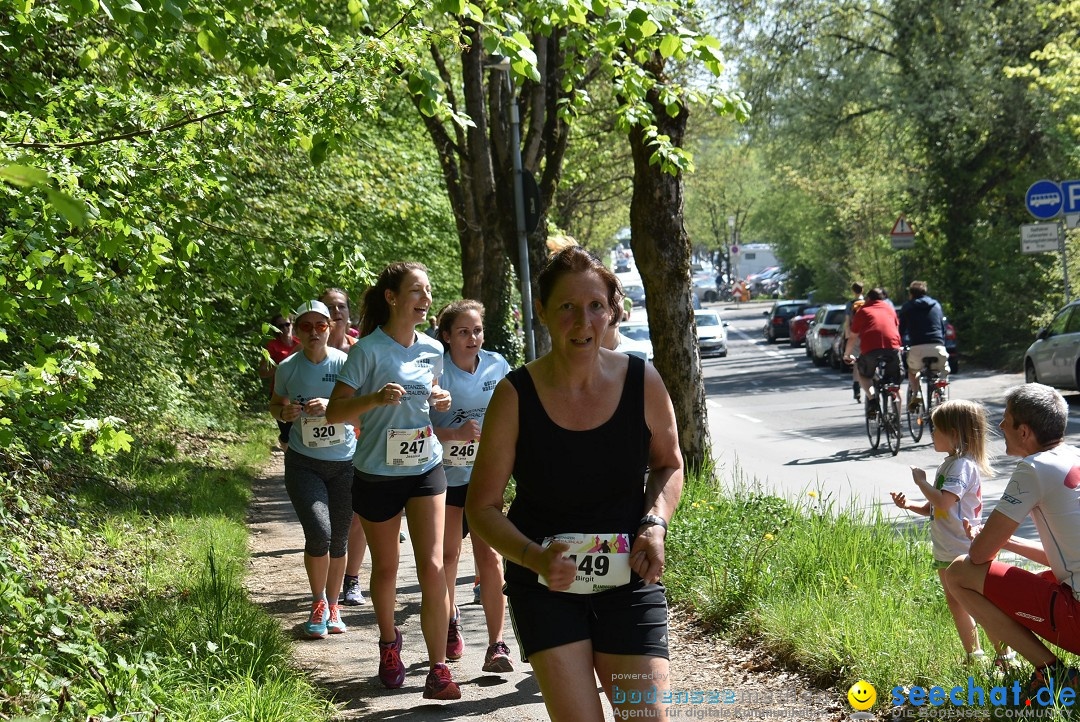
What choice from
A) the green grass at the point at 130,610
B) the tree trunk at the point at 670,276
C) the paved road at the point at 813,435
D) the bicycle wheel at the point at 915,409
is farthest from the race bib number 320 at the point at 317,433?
the bicycle wheel at the point at 915,409

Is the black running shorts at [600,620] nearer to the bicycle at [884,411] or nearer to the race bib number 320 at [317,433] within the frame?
the race bib number 320 at [317,433]

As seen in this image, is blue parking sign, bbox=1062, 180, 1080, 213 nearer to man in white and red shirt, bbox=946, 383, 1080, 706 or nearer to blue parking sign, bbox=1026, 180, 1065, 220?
blue parking sign, bbox=1026, 180, 1065, 220

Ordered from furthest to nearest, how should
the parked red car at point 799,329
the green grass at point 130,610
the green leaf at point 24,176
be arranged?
the parked red car at point 799,329 < the green grass at point 130,610 < the green leaf at point 24,176

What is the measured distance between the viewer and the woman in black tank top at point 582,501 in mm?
3518

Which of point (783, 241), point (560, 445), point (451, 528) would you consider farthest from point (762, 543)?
point (783, 241)

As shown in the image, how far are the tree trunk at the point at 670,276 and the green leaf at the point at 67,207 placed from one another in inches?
327

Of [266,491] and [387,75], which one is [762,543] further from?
[266,491]

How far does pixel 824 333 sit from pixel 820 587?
29460 mm

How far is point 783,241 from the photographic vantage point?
242 feet

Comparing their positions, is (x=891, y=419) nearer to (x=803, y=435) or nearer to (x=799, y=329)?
(x=803, y=435)

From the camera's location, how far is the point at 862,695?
5133 millimetres

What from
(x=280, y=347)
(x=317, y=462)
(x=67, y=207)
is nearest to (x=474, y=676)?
(x=317, y=462)

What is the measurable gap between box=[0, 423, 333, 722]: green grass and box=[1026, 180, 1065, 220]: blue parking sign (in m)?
13.3

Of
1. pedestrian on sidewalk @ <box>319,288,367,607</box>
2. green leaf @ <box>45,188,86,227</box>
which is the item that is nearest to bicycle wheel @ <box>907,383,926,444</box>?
pedestrian on sidewalk @ <box>319,288,367,607</box>
